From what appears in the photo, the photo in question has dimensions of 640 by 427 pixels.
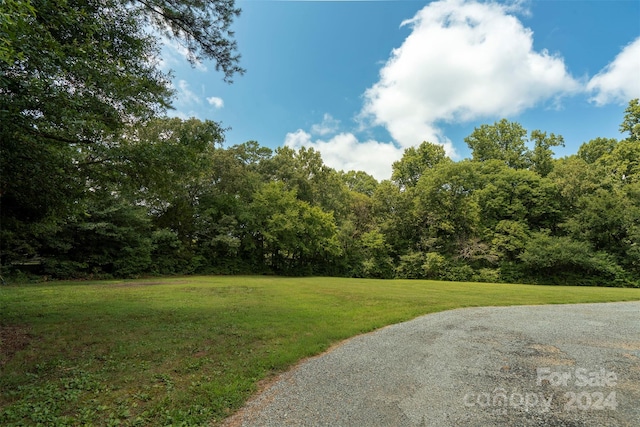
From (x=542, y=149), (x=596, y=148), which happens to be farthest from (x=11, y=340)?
(x=596, y=148)

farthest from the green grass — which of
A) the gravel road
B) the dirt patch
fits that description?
the gravel road

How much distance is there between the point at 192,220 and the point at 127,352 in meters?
19.1

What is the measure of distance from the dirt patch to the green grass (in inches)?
0.5

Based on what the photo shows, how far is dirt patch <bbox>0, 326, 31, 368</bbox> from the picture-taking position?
14.2ft

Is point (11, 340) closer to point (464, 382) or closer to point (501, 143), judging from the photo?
point (464, 382)

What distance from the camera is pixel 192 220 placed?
22.5m

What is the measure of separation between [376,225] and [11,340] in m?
25.4

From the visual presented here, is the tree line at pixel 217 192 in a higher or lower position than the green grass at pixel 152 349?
higher

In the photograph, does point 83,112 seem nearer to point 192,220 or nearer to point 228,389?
point 228,389

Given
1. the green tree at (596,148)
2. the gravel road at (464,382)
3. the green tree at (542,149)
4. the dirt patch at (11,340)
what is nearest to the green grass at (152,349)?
the dirt patch at (11,340)

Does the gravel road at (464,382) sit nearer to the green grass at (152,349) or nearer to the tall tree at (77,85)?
the green grass at (152,349)

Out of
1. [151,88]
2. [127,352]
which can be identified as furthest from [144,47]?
[127,352]

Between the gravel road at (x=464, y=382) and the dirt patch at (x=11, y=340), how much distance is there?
13.0 feet

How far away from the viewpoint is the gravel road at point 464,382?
293cm
